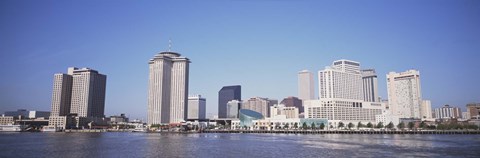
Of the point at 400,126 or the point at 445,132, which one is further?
the point at 400,126

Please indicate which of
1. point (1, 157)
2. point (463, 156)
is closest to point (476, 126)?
point (463, 156)

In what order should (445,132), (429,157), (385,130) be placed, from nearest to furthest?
1. (429,157)
2. (445,132)
3. (385,130)

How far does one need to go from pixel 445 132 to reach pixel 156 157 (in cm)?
15809

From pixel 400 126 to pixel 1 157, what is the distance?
179 m

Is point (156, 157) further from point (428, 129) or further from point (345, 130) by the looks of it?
point (428, 129)

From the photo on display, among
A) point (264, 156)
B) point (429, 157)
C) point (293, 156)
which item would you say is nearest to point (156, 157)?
point (264, 156)

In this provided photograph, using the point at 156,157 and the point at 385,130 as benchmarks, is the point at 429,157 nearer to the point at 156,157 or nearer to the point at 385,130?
the point at 156,157

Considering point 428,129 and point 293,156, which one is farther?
point 428,129

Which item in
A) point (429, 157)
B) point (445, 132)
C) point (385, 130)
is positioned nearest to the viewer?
point (429, 157)

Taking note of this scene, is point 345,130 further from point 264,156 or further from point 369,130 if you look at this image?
point 264,156

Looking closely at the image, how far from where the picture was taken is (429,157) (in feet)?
173

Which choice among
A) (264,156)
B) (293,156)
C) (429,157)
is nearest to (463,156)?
(429,157)

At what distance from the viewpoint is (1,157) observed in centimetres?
5297

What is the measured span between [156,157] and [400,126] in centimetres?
16603
